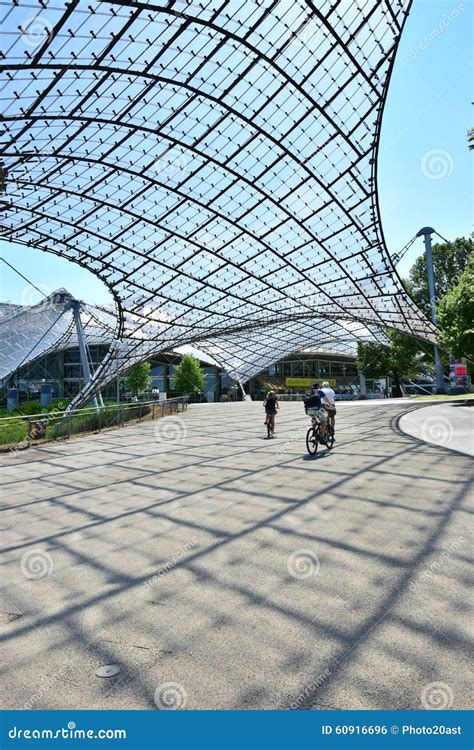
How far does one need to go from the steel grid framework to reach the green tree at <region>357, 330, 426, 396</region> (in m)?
11.0

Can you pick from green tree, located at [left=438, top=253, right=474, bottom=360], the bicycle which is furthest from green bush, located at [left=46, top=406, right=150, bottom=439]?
green tree, located at [left=438, top=253, right=474, bottom=360]

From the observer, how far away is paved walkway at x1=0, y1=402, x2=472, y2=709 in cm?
342

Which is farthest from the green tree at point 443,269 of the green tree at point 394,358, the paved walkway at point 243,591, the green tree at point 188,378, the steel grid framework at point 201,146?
the paved walkway at point 243,591

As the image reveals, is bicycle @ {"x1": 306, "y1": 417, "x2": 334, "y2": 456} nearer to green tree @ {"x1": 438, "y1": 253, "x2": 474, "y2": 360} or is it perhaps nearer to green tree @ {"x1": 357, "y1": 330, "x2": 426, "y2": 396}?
green tree @ {"x1": 438, "y1": 253, "x2": 474, "y2": 360}

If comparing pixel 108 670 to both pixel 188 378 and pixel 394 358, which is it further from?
pixel 188 378

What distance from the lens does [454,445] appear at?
13.8 meters

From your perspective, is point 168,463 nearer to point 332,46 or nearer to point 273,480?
point 273,480

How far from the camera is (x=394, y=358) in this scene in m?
59.8

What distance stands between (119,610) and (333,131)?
84.5 ft

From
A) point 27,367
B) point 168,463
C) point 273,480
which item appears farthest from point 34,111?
point 27,367

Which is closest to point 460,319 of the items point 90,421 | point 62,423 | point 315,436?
point 315,436

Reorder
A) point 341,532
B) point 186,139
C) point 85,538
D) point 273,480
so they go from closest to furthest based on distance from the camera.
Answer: point 341,532 → point 85,538 → point 273,480 → point 186,139

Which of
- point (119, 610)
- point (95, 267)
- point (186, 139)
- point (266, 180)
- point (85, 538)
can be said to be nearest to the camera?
point (119, 610)

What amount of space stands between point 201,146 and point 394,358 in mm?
41592
